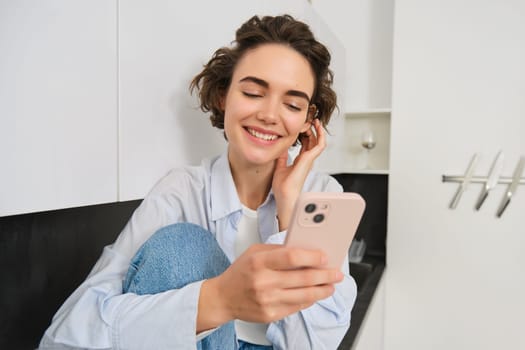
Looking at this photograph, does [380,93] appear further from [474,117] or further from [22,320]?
[22,320]

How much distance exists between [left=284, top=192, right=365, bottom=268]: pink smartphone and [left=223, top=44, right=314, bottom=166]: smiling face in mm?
302

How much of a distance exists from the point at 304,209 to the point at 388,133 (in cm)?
159

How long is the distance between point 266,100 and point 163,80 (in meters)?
0.19

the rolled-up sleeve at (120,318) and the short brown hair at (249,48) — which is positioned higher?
the short brown hair at (249,48)

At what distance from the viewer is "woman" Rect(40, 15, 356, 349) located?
452 millimetres

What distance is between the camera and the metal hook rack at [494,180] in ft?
4.87

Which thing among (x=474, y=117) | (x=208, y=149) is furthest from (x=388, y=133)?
(x=208, y=149)

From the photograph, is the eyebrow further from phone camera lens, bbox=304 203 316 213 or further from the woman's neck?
phone camera lens, bbox=304 203 316 213

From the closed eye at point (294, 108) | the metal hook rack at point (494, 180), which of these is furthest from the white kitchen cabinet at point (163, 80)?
the metal hook rack at point (494, 180)

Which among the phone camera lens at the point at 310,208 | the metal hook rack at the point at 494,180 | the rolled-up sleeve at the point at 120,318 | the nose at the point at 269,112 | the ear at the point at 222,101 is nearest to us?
the phone camera lens at the point at 310,208

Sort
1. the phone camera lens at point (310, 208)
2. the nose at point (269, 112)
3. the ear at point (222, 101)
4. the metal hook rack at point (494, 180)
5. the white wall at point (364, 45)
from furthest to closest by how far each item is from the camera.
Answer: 1. the white wall at point (364, 45)
2. the metal hook rack at point (494, 180)
3. the ear at point (222, 101)
4. the nose at point (269, 112)
5. the phone camera lens at point (310, 208)

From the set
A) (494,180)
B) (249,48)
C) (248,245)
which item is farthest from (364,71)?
(248,245)

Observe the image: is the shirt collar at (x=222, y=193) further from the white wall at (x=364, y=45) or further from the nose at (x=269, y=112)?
the white wall at (x=364, y=45)

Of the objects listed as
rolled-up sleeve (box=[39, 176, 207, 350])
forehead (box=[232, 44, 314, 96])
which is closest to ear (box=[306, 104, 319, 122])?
forehead (box=[232, 44, 314, 96])
